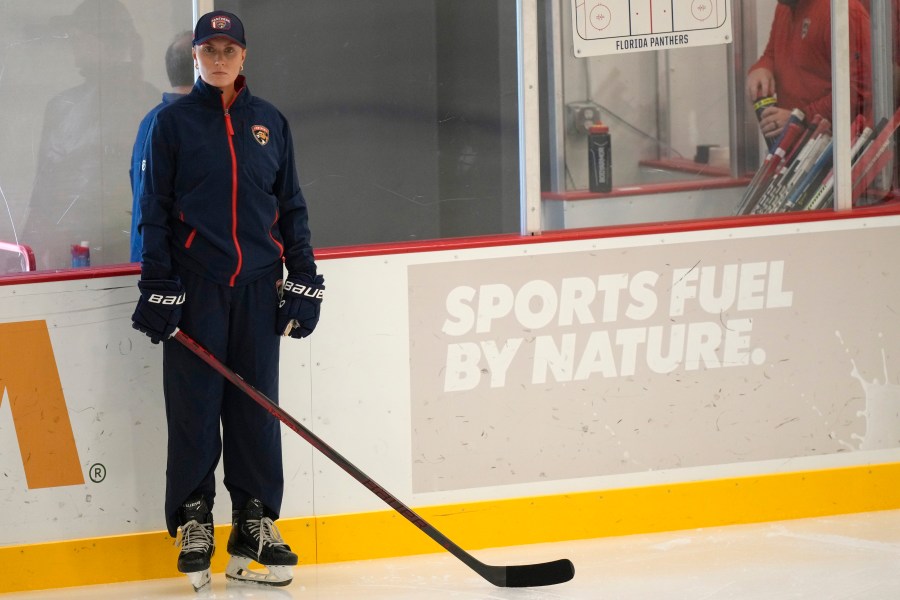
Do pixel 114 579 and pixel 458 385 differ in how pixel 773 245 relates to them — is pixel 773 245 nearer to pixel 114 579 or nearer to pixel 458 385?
pixel 458 385

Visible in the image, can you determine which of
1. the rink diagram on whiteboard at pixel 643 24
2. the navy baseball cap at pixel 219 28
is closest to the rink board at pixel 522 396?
the rink diagram on whiteboard at pixel 643 24

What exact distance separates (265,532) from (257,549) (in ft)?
0.15

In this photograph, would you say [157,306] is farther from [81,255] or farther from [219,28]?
[219,28]

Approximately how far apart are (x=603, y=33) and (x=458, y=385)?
105 cm

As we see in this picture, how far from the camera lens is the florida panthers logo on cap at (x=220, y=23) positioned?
2.64 m

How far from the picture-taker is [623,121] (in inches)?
132

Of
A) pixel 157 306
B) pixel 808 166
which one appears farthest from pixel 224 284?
pixel 808 166

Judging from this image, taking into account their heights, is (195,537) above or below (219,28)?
below

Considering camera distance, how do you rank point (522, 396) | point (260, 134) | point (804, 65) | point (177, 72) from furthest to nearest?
1. point (804, 65)
2. point (522, 396)
3. point (177, 72)
4. point (260, 134)

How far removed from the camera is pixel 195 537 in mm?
2795

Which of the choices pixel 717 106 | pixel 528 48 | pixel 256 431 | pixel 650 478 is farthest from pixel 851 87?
pixel 256 431

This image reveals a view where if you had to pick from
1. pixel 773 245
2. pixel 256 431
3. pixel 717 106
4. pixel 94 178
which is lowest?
pixel 256 431

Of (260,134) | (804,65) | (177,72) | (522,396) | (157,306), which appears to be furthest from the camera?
(804,65)

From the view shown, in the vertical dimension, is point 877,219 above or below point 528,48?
below
